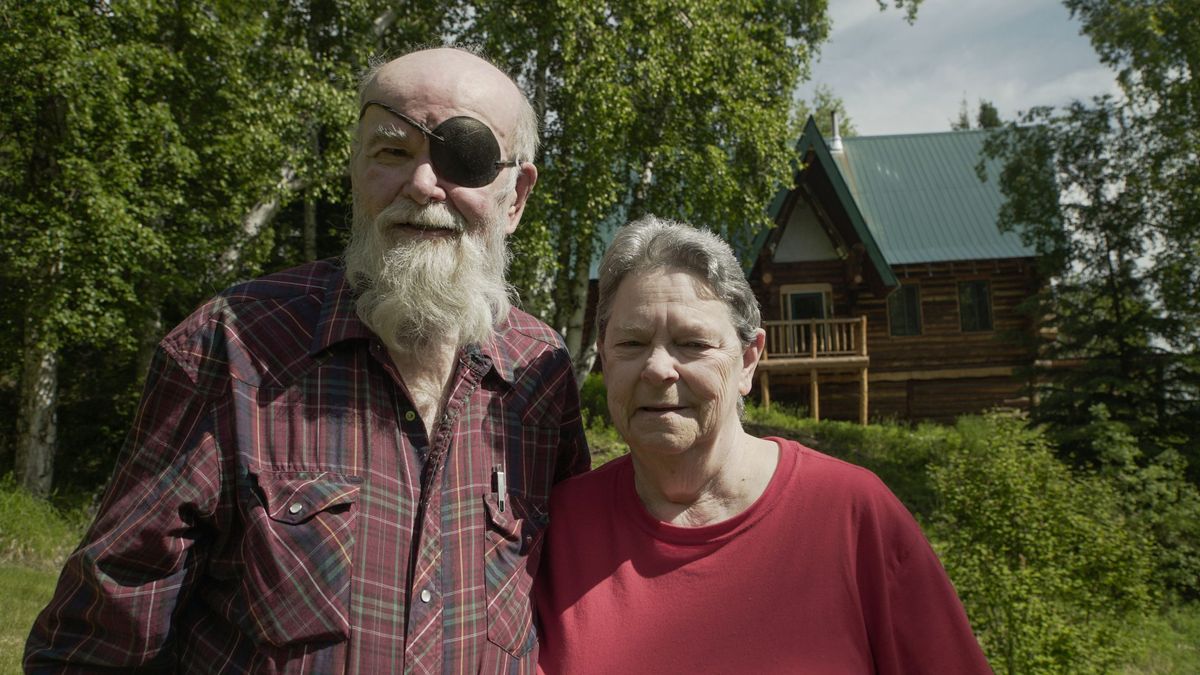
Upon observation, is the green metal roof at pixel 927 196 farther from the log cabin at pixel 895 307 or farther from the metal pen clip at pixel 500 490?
the metal pen clip at pixel 500 490

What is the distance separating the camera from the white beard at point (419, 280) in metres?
2.11

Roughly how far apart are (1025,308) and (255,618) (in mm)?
15645

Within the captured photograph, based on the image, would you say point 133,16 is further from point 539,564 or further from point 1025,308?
point 1025,308

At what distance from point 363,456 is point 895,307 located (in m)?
20.9

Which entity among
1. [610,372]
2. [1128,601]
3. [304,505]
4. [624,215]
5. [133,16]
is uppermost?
[133,16]

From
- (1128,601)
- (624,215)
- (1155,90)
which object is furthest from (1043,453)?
(1155,90)

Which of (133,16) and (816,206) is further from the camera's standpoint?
(816,206)

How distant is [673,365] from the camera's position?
2160 mm

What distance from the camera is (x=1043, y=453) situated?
6902 millimetres

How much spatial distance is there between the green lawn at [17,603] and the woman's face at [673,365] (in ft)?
17.2

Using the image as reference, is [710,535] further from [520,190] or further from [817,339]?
[817,339]

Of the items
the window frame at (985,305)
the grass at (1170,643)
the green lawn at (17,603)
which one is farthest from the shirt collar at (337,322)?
the window frame at (985,305)

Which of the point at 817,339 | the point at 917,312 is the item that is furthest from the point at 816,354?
the point at 917,312

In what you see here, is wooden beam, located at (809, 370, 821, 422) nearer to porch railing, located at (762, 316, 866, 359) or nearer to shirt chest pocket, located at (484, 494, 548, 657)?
porch railing, located at (762, 316, 866, 359)
